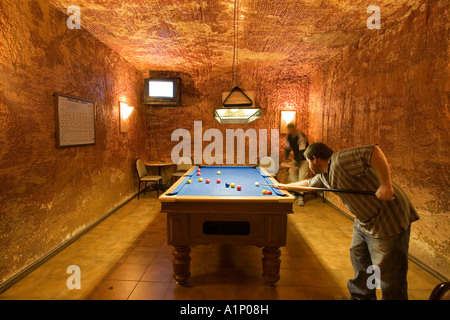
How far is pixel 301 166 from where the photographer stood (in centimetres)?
519

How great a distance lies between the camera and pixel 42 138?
2656 mm

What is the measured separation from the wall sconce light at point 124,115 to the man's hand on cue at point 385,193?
4.38m

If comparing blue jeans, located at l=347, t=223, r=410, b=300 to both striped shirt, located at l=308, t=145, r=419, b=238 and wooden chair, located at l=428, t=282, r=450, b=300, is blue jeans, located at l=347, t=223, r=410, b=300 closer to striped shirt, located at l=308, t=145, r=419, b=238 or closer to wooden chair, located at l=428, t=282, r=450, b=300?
striped shirt, located at l=308, t=145, r=419, b=238

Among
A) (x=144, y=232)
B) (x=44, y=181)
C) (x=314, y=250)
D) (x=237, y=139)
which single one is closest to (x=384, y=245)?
(x=314, y=250)

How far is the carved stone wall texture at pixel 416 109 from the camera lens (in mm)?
2438

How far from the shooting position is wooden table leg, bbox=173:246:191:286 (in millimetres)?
2250

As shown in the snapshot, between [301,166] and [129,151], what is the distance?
370 cm

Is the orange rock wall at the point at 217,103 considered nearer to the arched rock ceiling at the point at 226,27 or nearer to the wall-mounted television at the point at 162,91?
the wall-mounted television at the point at 162,91

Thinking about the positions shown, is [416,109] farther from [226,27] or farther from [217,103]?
[217,103]

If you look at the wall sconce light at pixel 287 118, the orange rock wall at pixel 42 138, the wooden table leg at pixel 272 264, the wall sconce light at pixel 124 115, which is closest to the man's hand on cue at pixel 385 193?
the wooden table leg at pixel 272 264

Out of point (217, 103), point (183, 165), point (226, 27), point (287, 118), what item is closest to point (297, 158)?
point (287, 118)

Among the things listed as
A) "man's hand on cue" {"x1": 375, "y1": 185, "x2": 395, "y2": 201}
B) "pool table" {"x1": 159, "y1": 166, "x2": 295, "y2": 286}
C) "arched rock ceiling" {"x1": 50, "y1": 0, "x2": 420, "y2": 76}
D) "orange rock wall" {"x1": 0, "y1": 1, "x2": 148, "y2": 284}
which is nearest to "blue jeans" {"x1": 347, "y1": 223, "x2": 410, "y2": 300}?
"man's hand on cue" {"x1": 375, "y1": 185, "x2": 395, "y2": 201}

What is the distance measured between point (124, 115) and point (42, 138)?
2.26 m

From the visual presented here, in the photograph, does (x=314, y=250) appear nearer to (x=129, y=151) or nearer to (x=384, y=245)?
(x=384, y=245)
